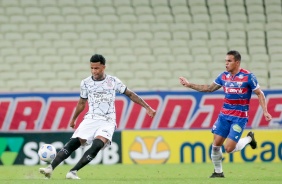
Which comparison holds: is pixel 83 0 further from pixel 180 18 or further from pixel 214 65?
pixel 214 65

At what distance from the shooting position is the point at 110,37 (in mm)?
20672

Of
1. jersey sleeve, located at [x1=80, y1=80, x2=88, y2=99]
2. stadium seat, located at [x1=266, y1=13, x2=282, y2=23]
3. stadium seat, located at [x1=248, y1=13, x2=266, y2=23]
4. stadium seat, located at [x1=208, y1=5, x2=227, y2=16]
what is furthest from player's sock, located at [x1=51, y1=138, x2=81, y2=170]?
stadium seat, located at [x1=266, y1=13, x2=282, y2=23]

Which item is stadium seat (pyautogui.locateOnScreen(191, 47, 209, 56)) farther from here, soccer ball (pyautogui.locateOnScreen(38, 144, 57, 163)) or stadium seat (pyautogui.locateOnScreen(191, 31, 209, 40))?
soccer ball (pyautogui.locateOnScreen(38, 144, 57, 163))

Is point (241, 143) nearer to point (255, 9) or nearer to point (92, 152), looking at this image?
point (92, 152)

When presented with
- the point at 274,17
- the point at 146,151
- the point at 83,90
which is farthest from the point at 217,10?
the point at 83,90

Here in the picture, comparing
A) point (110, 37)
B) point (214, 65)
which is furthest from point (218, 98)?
point (110, 37)

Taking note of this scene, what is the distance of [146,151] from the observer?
661 inches

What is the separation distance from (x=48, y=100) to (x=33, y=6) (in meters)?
4.73

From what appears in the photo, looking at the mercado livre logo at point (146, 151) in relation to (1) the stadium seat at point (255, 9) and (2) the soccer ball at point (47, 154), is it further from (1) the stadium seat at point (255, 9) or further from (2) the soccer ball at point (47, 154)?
(1) the stadium seat at point (255, 9)

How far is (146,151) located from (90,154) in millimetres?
5266

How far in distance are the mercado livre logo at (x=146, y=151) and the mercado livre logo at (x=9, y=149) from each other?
7.29 ft

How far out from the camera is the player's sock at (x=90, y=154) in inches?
455

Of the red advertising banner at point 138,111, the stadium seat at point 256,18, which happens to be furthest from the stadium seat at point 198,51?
the red advertising banner at point 138,111

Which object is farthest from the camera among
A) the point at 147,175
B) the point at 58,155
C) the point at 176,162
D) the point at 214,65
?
the point at 214,65
